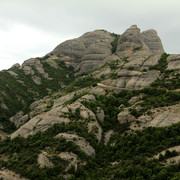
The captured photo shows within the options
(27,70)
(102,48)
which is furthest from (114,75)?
(27,70)

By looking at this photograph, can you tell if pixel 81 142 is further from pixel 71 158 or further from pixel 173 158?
pixel 173 158

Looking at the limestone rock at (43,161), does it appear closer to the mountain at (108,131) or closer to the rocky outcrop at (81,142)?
the mountain at (108,131)

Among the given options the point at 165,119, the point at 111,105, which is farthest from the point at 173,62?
the point at 165,119

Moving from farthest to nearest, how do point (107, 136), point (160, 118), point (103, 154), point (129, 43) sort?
point (129, 43) → point (107, 136) → point (103, 154) → point (160, 118)

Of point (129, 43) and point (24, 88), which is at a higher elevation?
point (129, 43)

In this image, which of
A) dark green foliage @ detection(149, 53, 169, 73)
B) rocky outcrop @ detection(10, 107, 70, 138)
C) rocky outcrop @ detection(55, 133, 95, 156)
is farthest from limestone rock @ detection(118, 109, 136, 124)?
dark green foliage @ detection(149, 53, 169, 73)

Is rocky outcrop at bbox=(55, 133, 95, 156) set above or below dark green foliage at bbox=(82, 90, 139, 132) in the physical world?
below

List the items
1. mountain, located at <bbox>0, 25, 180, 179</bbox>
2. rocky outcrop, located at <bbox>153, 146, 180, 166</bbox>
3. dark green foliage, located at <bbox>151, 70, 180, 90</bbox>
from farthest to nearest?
1. dark green foliage, located at <bbox>151, 70, 180, 90</bbox>
2. mountain, located at <bbox>0, 25, 180, 179</bbox>
3. rocky outcrop, located at <bbox>153, 146, 180, 166</bbox>

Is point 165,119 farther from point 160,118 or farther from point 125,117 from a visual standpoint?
point 125,117

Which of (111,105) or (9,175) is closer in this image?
(9,175)

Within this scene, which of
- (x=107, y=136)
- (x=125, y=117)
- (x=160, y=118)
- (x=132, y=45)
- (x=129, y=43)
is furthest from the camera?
(x=129, y=43)

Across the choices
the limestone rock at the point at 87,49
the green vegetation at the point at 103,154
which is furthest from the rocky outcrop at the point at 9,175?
the limestone rock at the point at 87,49

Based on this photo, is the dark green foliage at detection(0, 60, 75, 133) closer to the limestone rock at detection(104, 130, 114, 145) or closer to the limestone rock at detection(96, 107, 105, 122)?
the limestone rock at detection(96, 107, 105, 122)

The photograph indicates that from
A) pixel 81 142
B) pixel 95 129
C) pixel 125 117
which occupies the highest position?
pixel 125 117
